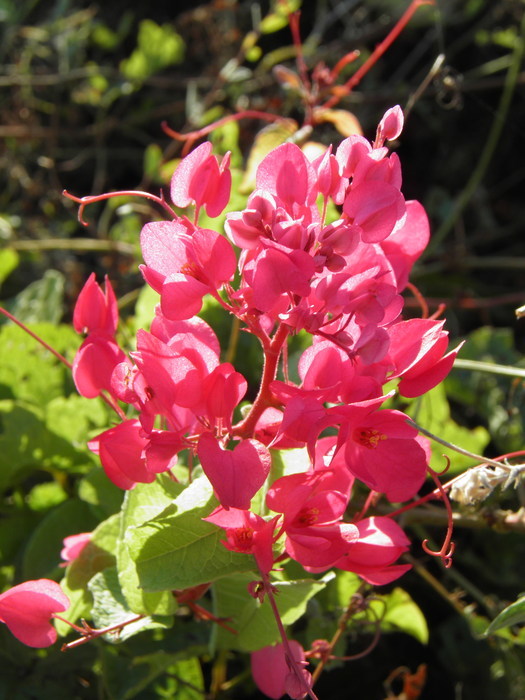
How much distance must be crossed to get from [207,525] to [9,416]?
0.36 m

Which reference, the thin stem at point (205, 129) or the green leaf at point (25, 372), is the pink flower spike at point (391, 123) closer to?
the thin stem at point (205, 129)

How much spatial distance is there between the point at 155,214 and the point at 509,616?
0.85 metres

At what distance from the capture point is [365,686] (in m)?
0.93

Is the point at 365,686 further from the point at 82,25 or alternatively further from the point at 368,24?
the point at 82,25

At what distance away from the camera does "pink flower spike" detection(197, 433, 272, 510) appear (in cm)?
46

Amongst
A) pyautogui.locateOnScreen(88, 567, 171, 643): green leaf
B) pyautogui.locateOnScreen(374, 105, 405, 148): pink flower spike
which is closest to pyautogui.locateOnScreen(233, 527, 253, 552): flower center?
pyautogui.locateOnScreen(88, 567, 171, 643): green leaf

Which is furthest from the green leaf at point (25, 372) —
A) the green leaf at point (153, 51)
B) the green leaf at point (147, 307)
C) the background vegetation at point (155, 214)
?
Answer: the green leaf at point (153, 51)

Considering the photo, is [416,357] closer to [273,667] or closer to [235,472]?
[235,472]

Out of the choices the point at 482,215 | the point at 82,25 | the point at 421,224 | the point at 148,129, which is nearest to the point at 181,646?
the point at 421,224

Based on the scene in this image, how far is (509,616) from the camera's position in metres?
0.54

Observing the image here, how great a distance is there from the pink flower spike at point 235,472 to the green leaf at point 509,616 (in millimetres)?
204

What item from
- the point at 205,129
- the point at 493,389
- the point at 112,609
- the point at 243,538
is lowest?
the point at 493,389

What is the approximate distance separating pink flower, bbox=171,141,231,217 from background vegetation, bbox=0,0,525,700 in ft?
1.07

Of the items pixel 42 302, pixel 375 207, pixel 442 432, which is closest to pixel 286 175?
pixel 375 207
